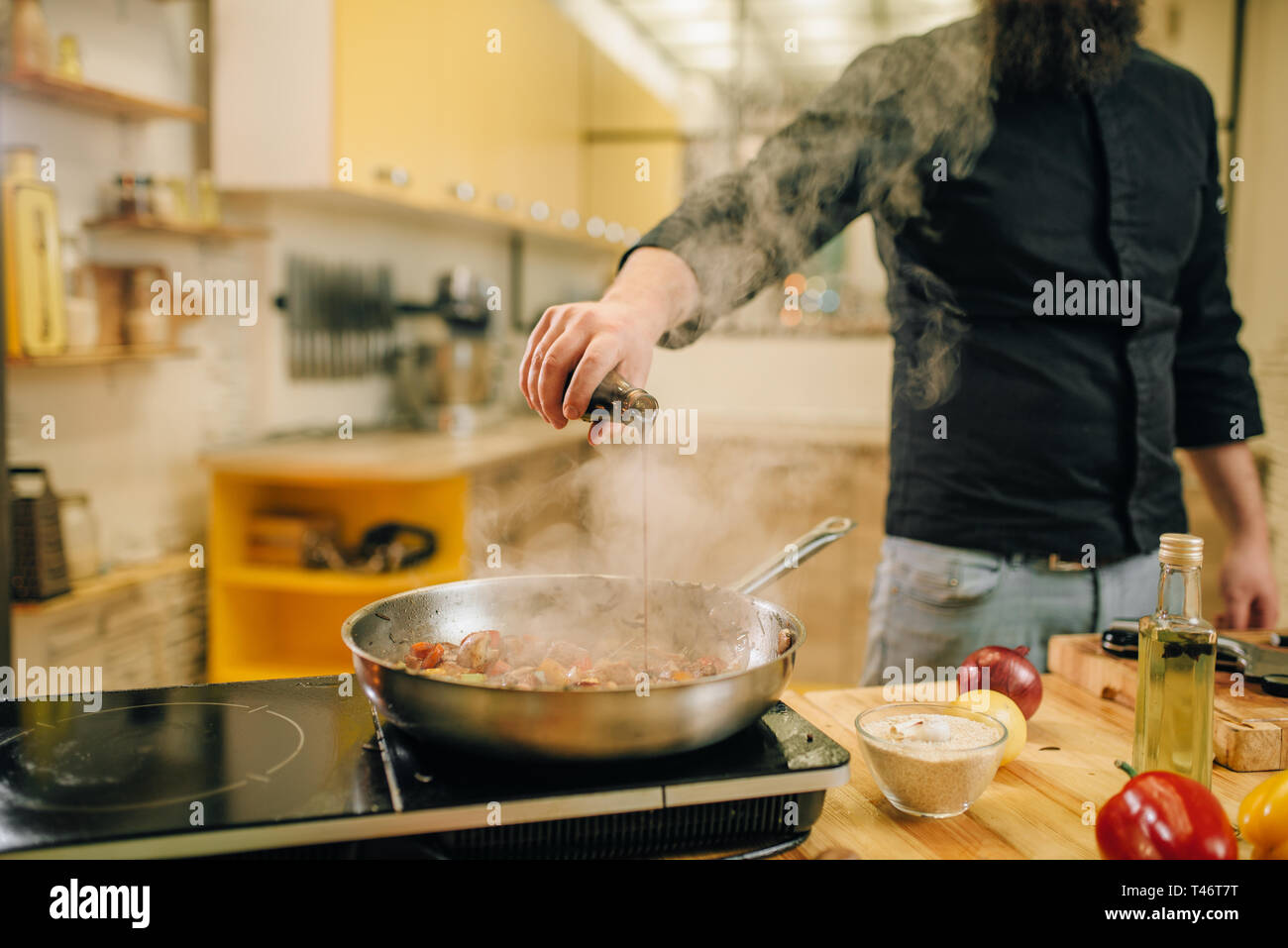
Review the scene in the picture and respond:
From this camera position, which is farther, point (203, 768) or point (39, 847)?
point (203, 768)

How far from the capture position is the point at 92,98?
2.43 m

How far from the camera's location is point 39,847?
70cm

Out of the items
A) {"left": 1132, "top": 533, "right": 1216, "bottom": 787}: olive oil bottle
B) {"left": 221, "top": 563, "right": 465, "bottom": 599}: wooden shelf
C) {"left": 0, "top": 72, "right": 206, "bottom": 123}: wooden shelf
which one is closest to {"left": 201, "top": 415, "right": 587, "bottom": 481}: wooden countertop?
{"left": 221, "top": 563, "right": 465, "bottom": 599}: wooden shelf

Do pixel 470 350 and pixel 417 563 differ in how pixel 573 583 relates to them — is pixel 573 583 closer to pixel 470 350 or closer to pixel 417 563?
pixel 417 563

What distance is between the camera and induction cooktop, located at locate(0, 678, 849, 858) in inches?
29.1

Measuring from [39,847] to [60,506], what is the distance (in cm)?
197

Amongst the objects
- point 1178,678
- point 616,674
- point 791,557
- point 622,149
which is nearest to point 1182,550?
point 1178,678

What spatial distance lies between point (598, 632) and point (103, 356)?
189 cm

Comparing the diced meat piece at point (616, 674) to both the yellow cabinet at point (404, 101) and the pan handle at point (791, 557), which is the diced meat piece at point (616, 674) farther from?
the yellow cabinet at point (404, 101)

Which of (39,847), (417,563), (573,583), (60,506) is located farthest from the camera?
(417,563)

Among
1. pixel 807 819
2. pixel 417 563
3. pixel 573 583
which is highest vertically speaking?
pixel 573 583

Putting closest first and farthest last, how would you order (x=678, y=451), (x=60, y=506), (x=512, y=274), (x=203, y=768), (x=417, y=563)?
(x=203, y=768) < (x=60, y=506) < (x=417, y=563) < (x=678, y=451) < (x=512, y=274)

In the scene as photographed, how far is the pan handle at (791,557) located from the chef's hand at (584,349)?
25 cm
